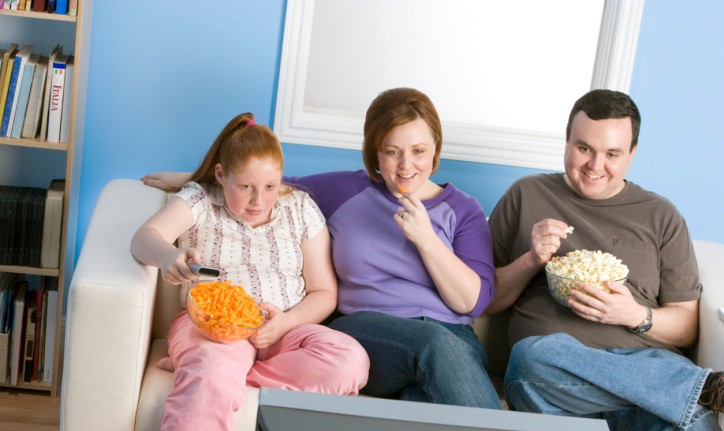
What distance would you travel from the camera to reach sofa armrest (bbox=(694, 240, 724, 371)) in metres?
2.38

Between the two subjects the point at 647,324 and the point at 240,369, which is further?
the point at 647,324

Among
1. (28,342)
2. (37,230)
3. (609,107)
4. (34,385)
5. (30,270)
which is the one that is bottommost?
(34,385)

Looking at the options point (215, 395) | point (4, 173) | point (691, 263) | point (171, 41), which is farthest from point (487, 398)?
point (4, 173)

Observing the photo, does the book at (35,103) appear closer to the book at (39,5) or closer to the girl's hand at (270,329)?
the book at (39,5)

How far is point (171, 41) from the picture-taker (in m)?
3.00

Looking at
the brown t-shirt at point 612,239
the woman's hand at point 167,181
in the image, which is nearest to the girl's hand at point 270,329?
the woman's hand at point 167,181

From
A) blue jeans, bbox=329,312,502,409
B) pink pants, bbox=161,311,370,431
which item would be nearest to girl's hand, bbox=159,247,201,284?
pink pants, bbox=161,311,370,431

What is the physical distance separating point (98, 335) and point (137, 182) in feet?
2.44

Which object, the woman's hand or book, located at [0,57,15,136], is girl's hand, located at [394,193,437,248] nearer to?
the woman's hand

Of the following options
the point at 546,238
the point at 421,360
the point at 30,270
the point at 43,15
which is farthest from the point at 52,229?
the point at 546,238

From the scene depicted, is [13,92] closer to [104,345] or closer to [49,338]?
[49,338]

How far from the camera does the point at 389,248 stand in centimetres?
247

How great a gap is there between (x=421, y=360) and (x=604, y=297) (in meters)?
0.50

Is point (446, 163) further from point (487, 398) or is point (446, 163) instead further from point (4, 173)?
point (4, 173)
